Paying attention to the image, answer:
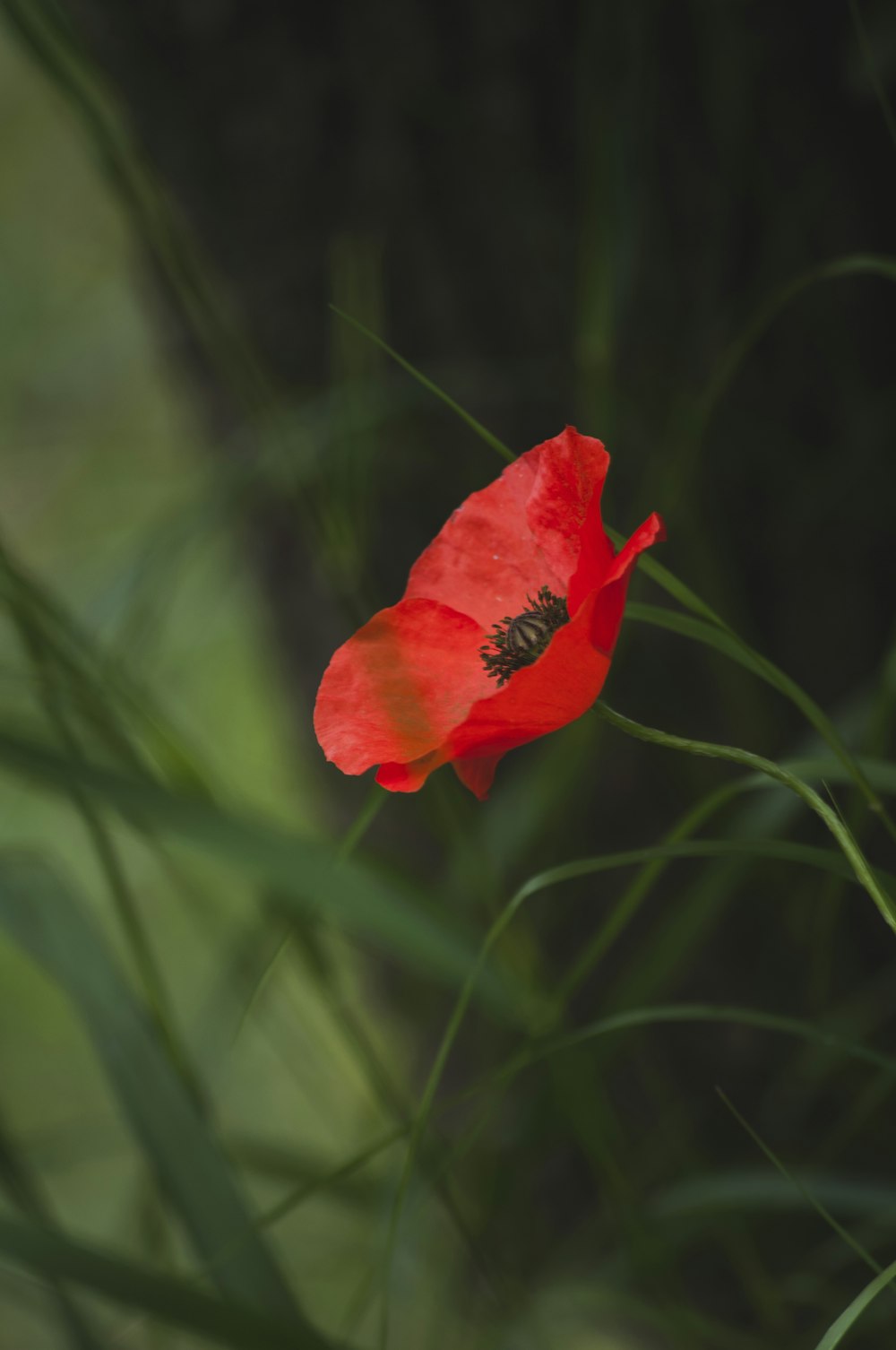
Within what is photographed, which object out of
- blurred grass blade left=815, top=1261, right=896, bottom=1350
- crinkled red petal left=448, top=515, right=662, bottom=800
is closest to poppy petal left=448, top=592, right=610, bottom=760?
crinkled red petal left=448, top=515, right=662, bottom=800

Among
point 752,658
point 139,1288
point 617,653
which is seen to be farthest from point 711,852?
point 617,653

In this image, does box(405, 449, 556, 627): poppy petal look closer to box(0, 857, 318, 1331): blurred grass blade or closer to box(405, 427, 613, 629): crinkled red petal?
box(405, 427, 613, 629): crinkled red petal

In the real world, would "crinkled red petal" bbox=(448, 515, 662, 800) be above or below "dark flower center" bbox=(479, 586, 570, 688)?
above

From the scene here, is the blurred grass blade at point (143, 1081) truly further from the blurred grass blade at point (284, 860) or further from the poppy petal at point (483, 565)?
the poppy petal at point (483, 565)

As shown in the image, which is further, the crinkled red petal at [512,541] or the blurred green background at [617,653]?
the blurred green background at [617,653]

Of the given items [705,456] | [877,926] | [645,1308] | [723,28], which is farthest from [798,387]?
[645,1308]

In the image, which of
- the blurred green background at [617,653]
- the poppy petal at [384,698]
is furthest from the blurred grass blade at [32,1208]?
the poppy petal at [384,698]

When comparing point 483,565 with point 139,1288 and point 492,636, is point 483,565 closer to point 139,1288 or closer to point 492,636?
point 492,636

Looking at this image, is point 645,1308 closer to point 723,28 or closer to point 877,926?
point 877,926
